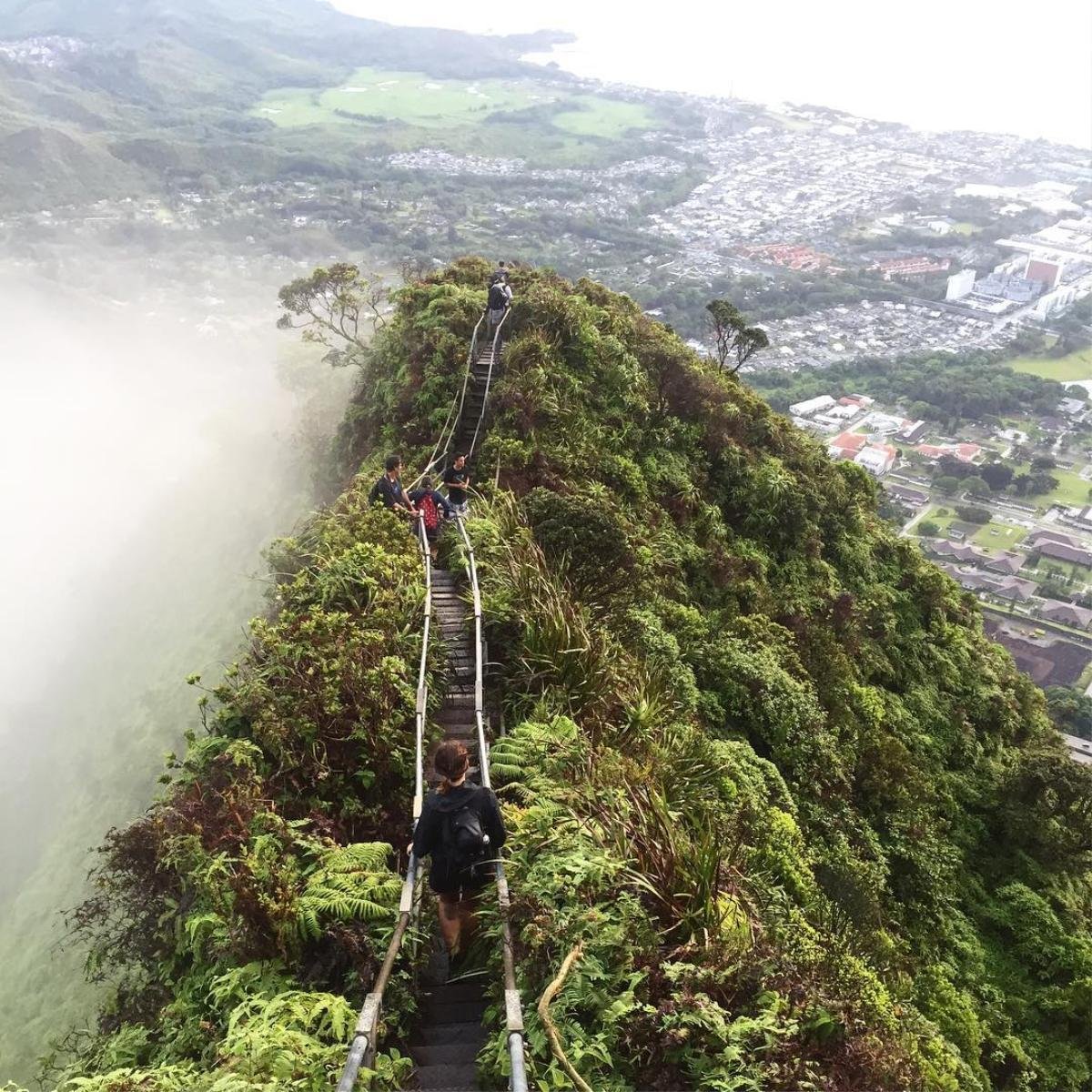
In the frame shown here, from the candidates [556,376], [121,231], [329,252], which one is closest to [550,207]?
[329,252]

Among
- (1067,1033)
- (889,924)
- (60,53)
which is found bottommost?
(1067,1033)

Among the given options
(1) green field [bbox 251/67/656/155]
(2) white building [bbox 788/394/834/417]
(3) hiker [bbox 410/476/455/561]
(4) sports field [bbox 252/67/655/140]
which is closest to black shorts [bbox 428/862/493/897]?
(3) hiker [bbox 410/476/455/561]

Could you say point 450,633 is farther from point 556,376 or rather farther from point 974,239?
point 974,239

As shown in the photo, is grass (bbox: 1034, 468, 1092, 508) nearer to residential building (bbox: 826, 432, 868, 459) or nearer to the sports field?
residential building (bbox: 826, 432, 868, 459)

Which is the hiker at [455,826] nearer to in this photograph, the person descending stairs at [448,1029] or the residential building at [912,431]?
the person descending stairs at [448,1029]

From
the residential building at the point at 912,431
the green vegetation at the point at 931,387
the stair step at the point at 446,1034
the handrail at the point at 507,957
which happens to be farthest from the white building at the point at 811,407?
the stair step at the point at 446,1034

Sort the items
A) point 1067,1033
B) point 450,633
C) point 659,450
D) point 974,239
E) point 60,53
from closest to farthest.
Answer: point 450,633 < point 1067,1033 < point 659,450 < point 974,239 < point 60,53

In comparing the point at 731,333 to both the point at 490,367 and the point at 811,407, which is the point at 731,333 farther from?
the point at 811,407
